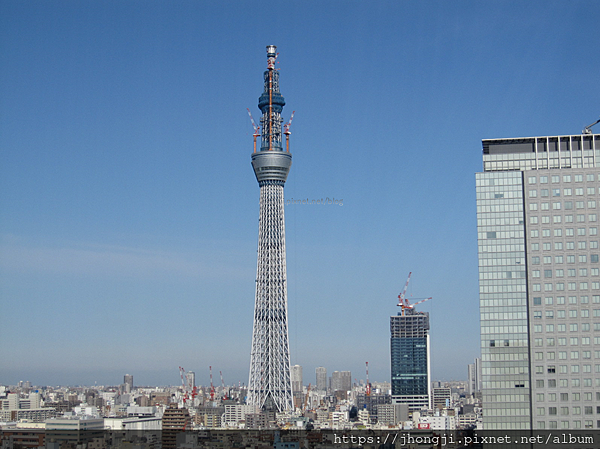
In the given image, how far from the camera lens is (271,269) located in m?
109

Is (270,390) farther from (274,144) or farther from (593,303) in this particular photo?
(593,303)

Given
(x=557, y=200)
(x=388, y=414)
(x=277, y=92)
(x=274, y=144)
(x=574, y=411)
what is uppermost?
(x=277, y=92)

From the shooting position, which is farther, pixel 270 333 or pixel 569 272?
pixel 270 333

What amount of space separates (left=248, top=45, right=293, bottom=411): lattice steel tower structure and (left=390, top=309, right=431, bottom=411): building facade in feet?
215

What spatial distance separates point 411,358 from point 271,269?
75.9m

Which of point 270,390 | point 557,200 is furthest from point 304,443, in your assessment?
point 557,200

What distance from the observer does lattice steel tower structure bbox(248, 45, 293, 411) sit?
107438 millimetres

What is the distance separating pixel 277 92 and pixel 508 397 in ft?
242

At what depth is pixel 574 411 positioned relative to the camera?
4459cm

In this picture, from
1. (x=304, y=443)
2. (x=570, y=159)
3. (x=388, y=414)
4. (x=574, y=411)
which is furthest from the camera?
(x=388, y=414)

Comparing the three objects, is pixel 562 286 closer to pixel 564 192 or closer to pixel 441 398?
pixel 564 192

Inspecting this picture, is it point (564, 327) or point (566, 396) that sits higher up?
point (564, 327)

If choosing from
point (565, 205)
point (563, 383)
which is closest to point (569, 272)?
point (565, 205)

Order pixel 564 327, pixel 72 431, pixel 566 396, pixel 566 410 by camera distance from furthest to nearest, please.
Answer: pixel 72 431
pixel 564 327
pixel 566 396
pixel 566 410
